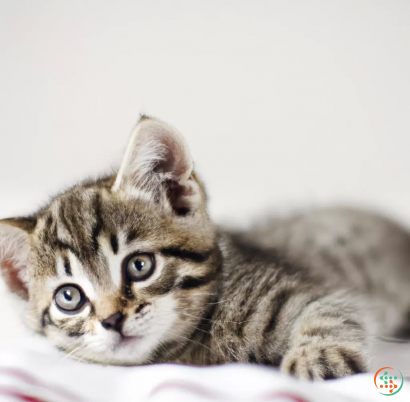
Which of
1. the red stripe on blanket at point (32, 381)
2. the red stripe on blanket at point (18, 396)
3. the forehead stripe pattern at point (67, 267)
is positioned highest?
the forehead stripe pattern at point (67, 267)

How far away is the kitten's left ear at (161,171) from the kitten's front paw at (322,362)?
0.34m

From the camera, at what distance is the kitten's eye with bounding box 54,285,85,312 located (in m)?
0.85

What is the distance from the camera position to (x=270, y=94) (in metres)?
1.56

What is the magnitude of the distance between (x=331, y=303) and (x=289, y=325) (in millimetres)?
109

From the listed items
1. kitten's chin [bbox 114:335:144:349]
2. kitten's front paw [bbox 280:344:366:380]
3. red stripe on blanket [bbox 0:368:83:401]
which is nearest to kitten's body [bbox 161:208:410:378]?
kitten's front paw [bbox 280:344:366:380]

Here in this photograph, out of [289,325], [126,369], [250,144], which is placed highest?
[250,144]

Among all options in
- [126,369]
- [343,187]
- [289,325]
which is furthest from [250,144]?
[126,369]

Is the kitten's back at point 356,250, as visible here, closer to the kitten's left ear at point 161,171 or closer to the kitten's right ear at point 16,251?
the kitten's left ear at point 161,171

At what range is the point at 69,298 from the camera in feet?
2.82

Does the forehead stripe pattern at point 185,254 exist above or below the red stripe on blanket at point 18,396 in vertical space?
above

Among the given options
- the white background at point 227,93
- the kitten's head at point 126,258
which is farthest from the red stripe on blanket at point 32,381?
the white background at point 227,93

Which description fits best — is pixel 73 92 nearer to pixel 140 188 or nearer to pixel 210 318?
pixel 140 188

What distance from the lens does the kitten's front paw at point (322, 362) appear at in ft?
2.39

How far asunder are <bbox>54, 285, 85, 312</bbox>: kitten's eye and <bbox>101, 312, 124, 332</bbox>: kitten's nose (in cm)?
8
